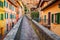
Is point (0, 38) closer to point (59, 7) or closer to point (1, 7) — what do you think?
point (1, 7)

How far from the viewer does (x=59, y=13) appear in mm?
15836

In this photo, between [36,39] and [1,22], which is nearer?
[36,39]

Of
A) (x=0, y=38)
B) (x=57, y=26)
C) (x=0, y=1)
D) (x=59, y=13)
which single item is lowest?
(x=0, y=38)

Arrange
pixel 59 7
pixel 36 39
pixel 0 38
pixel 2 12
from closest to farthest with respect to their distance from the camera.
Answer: pixel 36 39
pixel 59 7
pixel 0 38
pixel 2 12

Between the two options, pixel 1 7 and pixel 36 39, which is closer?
pixel 36 39

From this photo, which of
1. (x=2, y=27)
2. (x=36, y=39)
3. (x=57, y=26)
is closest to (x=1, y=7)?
(x=2, y=27)

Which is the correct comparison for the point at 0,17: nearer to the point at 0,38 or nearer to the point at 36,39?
the point at 0,38

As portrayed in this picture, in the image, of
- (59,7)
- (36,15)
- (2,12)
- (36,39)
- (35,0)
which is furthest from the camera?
(35,0)

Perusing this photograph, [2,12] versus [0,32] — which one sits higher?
[2,12]

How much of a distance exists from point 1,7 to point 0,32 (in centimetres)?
357

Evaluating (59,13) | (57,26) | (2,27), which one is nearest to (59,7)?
(59,13)

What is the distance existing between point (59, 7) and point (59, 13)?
63cm

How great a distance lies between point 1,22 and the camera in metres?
25.1

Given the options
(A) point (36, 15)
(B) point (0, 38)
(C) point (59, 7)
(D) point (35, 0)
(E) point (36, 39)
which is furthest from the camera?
(D) point (35, 0)
